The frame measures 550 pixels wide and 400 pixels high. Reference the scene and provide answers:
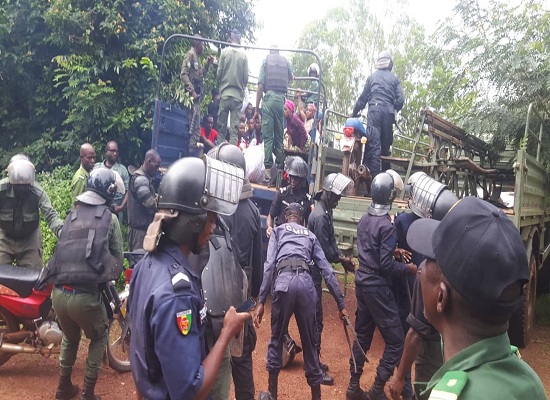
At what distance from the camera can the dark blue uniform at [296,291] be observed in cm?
384

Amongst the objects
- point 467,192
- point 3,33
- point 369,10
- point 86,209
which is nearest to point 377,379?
point 86,209

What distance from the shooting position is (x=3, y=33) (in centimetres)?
860

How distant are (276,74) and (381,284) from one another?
355cm

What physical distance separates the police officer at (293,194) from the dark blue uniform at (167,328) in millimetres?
3510

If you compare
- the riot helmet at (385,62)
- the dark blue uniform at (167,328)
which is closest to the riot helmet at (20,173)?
the dark blue uniform at (167,328)

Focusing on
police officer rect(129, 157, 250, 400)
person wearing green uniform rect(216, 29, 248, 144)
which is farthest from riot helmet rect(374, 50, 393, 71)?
police officer rect(129, 157, 250, 400)

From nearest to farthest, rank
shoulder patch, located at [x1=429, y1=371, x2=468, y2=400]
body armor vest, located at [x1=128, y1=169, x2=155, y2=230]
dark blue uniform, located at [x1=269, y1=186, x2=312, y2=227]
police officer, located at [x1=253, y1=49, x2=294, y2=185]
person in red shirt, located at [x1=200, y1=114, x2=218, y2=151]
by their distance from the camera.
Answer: shoulder patch, located at [x1=429, y1=371, x2=468, y2=400]
dark blue uniform, located at [x1=269, y1=186, x2=312, y2=227]
body armor vest, located at [x1=128, y1=169, x2=155, y2=230]
police officer, located at [x1=253, y1=49, x2=294, y2=185]
person in red shirt, located at [x1=200, y1=114, x2=218, y2=151]

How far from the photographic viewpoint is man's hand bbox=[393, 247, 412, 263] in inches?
163

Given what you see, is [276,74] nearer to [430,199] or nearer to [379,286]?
[430,199]

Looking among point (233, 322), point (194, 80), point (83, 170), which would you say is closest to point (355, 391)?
point (233, 322)

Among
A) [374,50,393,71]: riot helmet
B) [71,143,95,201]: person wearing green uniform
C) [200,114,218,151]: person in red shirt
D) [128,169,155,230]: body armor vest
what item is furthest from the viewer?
[200,114,218,151]: person in red shirt

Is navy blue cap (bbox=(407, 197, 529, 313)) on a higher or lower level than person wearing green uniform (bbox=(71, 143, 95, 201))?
higher

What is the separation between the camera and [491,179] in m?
7.41

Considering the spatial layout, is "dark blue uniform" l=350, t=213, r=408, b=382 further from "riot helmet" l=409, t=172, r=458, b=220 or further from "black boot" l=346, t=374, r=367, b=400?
"riot helmet" l=409, t=172, r=458, b=220
